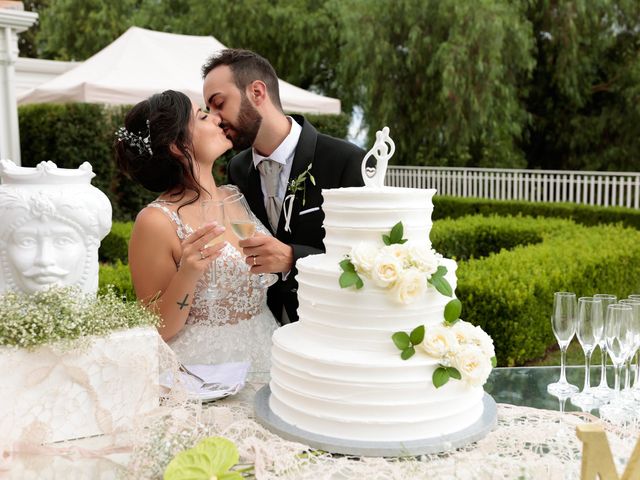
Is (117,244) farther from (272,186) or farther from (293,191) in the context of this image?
(293,191)

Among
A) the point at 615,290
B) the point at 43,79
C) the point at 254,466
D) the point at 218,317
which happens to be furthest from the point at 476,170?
the point at 254,466

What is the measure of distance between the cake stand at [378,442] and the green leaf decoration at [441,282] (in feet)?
1.37

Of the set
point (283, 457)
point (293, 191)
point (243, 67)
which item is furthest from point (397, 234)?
point (243, 67)

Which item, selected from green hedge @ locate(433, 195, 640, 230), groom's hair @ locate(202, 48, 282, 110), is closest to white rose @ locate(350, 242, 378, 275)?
groom's hair @ locate(202, 48, 282, 110)

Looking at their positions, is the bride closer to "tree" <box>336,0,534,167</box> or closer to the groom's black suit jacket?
the groom's black suit jacket

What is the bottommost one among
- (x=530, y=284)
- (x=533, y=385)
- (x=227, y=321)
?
(x=530, y=284)

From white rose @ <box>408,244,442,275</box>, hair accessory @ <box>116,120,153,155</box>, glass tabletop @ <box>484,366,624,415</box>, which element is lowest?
glass tabletop @ <box>484,366,624,415</box>

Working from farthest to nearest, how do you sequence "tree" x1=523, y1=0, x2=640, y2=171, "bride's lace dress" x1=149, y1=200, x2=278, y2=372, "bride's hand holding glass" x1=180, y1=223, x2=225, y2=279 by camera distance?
1. "tree" x1=523, y1=0, x2=640, y2=171
2. "bride's lace dress" x1=149, y1=200, x2=278, y2=372
3. "bride's hand holding glass" x1=180, y1=223, x2=225, y2=279

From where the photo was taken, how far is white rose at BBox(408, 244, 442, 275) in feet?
6.36

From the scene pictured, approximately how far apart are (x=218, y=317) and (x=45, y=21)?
1021 inches

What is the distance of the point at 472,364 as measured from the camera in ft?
6.37

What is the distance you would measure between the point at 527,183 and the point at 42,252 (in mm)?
15577

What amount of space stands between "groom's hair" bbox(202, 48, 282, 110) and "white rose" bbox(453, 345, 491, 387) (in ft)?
6.43

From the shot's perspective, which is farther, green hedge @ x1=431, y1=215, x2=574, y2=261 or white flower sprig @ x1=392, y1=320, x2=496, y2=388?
green hedge @ x1=431, y1=215, x2=574, y2=261
